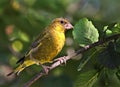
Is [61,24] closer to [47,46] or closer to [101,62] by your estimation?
[47,46]

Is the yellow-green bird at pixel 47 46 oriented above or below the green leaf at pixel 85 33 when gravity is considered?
below

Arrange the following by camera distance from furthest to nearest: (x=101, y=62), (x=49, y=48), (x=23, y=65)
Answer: (x=23, y=65) < (x=49, y=48) < (x=101, y=62)

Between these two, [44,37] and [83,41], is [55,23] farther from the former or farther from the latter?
[83,41]

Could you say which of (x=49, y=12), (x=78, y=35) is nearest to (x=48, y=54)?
(x=78, y=35)

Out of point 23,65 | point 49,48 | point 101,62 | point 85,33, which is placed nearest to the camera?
point 101,62

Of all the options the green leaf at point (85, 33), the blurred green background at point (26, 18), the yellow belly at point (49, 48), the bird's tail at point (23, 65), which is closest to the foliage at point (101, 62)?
the green leaf at point (85, 33)

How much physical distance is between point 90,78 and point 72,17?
1.94 metres

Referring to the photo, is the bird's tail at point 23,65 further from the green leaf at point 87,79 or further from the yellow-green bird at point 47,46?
the green leaf at point 87,79

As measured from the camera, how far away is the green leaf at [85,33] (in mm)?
1388

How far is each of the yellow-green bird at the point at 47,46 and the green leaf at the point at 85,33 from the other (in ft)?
1.96

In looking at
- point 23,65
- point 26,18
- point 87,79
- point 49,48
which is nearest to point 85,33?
point 87,79

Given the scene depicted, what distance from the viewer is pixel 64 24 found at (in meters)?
2.15

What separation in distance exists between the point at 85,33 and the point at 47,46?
0.75 metres

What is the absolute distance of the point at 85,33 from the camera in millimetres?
1406
